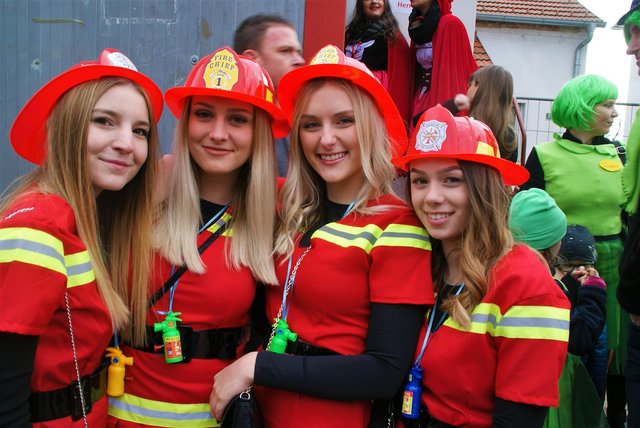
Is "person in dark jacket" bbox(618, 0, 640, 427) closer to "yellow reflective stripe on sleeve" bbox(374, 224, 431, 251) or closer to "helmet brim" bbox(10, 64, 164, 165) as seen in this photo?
"yellow reflective stripe on sleeve" bbox(374, 224, 431, 251)

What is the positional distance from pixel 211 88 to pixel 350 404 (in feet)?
4.49

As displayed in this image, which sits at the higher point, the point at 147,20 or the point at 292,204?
the point at 147,20

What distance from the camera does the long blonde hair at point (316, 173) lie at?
243 centimetres

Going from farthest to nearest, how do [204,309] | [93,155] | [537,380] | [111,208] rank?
1. [111,208]
2. [204,309]
3. [93,155]
4. [537,380]

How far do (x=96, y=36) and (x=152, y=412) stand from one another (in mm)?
3251

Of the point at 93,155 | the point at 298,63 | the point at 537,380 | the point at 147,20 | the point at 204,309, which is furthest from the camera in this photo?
the point at 147,20

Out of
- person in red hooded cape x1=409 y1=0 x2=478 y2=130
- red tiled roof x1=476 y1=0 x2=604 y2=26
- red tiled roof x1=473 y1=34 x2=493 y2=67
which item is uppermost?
red tiled roof x1=476 y1=0 x2=604 y2=26

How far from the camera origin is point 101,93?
2.20m

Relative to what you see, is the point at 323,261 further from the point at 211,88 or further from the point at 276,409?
the point at 211,88

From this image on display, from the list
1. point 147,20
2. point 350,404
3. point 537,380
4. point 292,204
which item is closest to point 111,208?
point 292,204

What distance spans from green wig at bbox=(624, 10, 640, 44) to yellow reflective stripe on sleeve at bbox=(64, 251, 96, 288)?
2.56 metres

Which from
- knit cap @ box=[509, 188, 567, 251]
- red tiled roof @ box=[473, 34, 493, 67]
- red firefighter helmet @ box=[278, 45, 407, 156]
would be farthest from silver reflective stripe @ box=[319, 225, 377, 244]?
red tiled roof @ box=[473, 34, 493, 67]

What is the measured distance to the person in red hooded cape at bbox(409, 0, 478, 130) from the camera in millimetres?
4848

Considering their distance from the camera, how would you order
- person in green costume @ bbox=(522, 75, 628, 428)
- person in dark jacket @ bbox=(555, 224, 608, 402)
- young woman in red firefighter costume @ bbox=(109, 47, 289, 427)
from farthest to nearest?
person in green costume @ bbox=(522, 75, 628, 428) < person in dark jacket @ bbox=(555, 224, 608, 402) < young woman in red firefighter costume @ bbox=(109, 47, 289, 427)
